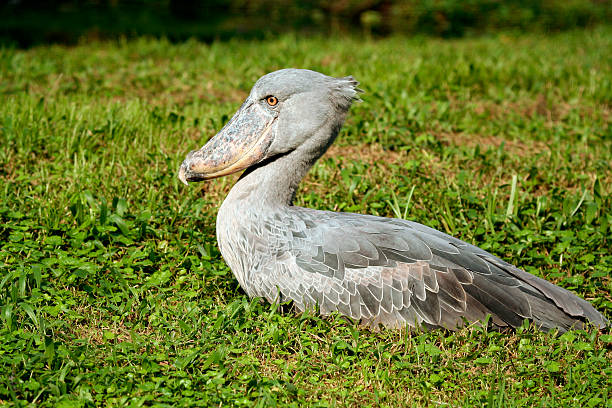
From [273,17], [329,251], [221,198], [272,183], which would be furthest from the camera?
[273,17]

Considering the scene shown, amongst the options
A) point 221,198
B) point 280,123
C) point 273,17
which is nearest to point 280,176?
point 280,123

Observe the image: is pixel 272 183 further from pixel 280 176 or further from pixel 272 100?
pixel 272 100

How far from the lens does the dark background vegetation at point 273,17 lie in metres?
10.5

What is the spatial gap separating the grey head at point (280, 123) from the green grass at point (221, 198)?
0.66 m

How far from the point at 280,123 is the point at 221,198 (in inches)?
49.3

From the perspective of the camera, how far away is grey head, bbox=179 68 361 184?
377cm

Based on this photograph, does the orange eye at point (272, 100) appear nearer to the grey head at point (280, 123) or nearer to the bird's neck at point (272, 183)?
the grey head at point (280, 123)

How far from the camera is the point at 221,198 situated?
16.1 feet

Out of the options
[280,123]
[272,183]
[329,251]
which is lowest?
[329,251]

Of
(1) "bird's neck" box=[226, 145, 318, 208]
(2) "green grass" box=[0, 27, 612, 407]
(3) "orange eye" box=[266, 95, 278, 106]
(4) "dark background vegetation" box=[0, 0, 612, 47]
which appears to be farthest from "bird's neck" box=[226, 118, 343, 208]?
(4) "dark background vegetation" box=[0, 0, 612, 47]

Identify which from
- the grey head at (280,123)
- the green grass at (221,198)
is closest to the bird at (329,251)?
the grey head at (280,123)

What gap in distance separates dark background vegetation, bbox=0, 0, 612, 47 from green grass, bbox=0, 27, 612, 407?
2.44m

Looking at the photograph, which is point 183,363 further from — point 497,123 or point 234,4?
point 234,4

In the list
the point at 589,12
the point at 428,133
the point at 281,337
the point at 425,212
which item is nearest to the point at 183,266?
the point at 281,337
